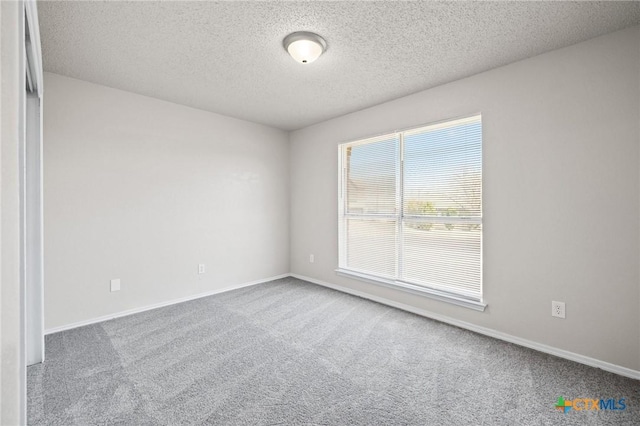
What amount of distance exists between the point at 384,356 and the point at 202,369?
1422 millimetres

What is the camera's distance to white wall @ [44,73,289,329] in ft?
9.37

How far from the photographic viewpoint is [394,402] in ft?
6.00

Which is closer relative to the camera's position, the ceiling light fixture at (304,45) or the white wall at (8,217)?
the white wall at (8,217)

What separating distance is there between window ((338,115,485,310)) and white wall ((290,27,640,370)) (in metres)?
0.15

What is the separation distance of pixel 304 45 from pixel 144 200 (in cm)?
251

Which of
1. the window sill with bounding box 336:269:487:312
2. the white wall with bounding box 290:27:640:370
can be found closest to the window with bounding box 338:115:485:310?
the window sill with bounding box 336:269:487:312

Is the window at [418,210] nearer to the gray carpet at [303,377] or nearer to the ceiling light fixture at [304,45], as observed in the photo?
the gray carpet at [303,377]

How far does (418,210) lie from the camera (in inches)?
132

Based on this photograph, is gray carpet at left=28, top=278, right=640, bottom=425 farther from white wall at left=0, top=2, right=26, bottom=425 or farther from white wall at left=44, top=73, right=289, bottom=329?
white wall at left=0, top=2, right=26, bottom=425

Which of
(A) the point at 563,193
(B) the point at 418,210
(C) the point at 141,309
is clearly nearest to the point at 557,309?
(A) the point at 563,193

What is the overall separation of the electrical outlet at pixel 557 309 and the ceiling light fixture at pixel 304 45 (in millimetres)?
2808

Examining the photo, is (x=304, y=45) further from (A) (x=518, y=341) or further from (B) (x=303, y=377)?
(A) (x=518, y=341)

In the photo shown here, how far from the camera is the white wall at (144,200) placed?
Result: 2855 mm

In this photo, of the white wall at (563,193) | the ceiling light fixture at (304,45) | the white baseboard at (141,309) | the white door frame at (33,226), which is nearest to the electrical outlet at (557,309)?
the white wall at (563,193)
